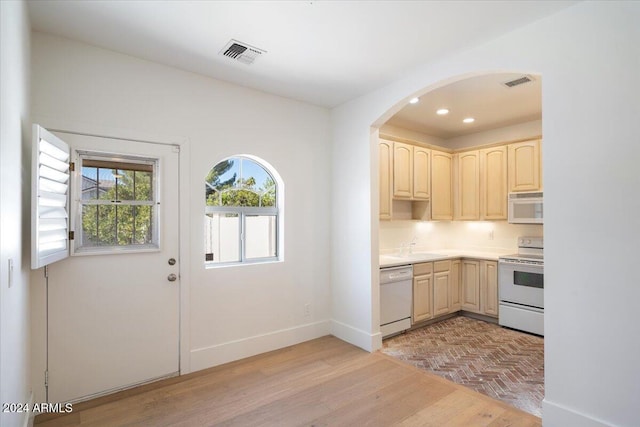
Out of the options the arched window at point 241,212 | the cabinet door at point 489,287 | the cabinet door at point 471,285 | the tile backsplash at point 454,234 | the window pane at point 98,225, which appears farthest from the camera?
the tile backsplash at point 454,234

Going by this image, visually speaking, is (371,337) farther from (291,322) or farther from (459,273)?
(459,273)

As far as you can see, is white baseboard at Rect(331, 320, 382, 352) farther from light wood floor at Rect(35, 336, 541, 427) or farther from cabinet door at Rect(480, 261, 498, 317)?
cabinet door at Rect(480, 261, 498, 317)

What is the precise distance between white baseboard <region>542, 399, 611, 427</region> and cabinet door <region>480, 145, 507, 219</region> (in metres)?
2.98

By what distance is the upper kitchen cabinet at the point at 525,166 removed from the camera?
4.39 meters

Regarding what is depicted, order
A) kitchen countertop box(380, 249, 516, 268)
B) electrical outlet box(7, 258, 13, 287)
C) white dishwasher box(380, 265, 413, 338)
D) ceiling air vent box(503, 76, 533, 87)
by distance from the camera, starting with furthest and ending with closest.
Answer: kitchen countertop box(380, 249, 516, 268) < white dishwasher box(380, 265, 413, 338) < ceiling air vent box(503, 76, 533, 87) < electrical outlet box(7, 258, 13, 287)

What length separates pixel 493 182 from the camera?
4836 millimetres

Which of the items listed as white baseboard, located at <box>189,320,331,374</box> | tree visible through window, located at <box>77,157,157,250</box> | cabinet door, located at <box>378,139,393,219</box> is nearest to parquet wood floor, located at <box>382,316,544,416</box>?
white baseboard, located at <box>189,320,331,374</box>

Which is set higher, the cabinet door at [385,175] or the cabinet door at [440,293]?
the cabinet door at [385,175]

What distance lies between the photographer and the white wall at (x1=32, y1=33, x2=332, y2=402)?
2623 millimetres

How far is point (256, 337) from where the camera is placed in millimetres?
3537

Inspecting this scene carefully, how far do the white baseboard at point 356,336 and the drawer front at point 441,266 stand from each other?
55.6 inches

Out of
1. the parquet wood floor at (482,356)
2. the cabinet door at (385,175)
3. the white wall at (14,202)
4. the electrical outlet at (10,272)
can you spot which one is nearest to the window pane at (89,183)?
the white wall at (14,202)

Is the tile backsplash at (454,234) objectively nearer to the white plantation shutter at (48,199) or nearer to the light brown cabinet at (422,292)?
the light brown cabinet at (422,292)

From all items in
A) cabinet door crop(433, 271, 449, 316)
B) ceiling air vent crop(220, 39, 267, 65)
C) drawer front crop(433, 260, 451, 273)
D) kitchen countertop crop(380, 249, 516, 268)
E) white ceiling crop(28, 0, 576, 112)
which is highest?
white ceiling crop(28, 0, 576, 112)
